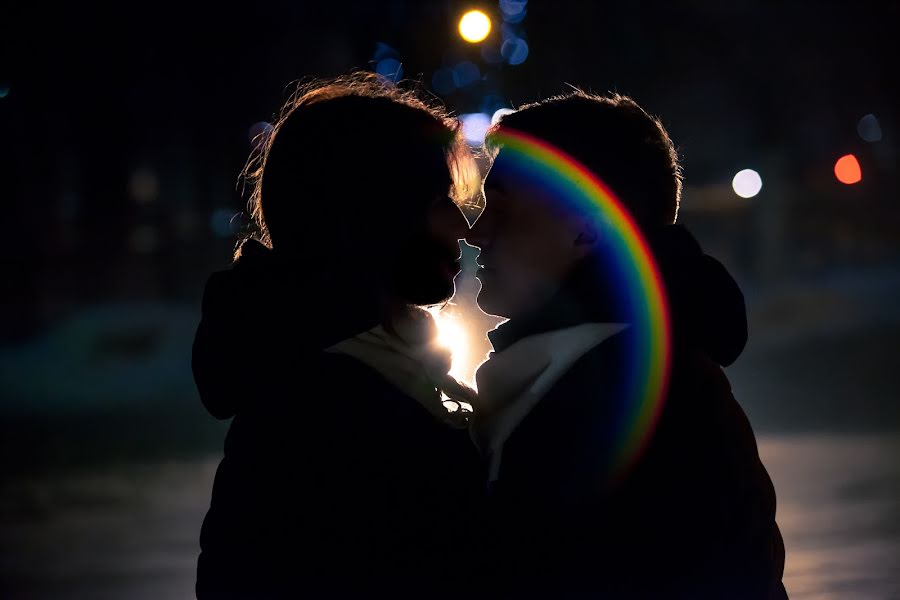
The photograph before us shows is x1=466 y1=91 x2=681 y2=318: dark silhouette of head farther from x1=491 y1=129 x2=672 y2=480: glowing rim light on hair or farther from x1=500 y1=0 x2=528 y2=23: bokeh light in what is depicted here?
x1=500 y1=0 x2=528 y2=23: bokeh light

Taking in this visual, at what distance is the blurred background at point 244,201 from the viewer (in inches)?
304

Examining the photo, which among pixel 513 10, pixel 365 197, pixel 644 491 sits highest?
pixel 513 10

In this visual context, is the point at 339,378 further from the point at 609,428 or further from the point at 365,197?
the point at 609,428

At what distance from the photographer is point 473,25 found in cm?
1451

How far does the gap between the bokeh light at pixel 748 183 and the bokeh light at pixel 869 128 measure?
6.83ft

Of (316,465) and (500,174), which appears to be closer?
(316,465)

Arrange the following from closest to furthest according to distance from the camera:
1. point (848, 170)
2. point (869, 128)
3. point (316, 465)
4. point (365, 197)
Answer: point (316, 465), point (365, 197), point (869, 128), point (848, 170)

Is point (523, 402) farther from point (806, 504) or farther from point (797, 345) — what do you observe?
point (797, 345)

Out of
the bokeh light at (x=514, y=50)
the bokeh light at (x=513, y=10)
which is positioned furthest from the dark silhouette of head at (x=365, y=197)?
the bokeh light at (x=514, y=50)

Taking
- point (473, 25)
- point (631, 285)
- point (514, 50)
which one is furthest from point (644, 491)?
point (514, 50)

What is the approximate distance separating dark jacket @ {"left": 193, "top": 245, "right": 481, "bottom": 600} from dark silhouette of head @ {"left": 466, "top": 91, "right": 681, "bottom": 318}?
1.40 ft

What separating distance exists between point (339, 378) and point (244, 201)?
1917cm

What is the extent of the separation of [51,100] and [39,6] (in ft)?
8.41

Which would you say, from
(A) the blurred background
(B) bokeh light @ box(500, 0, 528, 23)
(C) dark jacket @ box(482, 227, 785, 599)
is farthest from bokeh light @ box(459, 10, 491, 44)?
(C) dark jacket @ box(482, 227, 785, 599)
